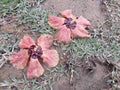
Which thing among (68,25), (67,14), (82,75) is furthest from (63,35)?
(82,75)

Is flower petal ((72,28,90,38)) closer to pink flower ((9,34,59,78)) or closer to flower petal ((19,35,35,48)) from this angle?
pink flower ((9,34,59,78))

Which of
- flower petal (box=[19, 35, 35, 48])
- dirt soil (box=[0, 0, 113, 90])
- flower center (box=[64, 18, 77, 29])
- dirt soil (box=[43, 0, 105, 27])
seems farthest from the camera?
dirt soil (box=[43, 0, 105, 27])

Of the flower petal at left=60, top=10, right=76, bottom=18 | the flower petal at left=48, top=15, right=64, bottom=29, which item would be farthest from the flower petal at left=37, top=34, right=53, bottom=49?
the flower petal at left=60, top=10, right=76, bottom=18

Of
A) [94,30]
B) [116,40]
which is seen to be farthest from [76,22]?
[116,40]

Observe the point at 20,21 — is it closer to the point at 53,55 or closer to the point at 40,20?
the point at 40,20

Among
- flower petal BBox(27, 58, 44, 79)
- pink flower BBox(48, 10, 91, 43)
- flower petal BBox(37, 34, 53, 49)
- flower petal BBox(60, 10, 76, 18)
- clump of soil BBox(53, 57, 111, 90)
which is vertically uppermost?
flower petal BBox(60, 10, 76, 18)

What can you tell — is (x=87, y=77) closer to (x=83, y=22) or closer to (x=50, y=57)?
(x=50, y=57)

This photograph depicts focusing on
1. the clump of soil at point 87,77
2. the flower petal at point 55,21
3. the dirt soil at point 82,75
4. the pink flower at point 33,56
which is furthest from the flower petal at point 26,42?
the clump of soil at point 87,77
